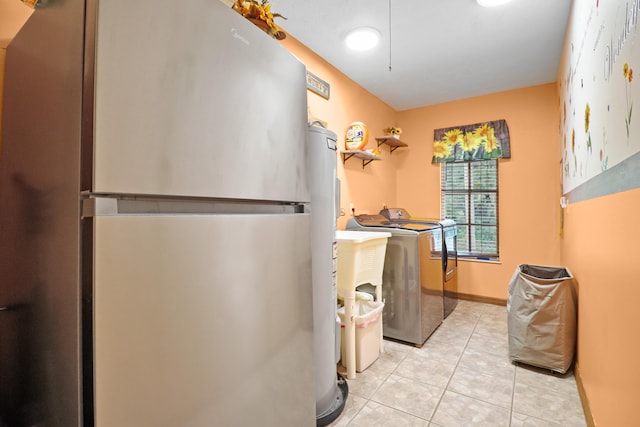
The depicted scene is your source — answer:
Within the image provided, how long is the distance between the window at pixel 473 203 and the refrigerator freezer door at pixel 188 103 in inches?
141

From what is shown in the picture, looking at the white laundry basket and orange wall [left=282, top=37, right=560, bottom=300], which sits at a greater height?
orange wall [left=282, top=37, right=560, bottom=300]

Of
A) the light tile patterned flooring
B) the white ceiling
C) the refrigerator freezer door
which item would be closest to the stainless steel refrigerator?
the refrigerator freezer door

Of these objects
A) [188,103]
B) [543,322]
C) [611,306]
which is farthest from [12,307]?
[543,322]

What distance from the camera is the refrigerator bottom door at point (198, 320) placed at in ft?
2.07

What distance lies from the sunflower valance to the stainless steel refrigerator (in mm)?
3517

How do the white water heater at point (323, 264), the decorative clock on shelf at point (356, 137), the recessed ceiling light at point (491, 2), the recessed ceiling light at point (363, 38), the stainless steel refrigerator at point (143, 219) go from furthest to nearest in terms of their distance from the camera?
the decorative clock on shelf at point (356, 137), the recessed ceiling light at point (363, 38), the recessed ceiling light at point (491, 2), the white water heater at point (323, 264), the stainless steel refrigerator at point (143, 219)

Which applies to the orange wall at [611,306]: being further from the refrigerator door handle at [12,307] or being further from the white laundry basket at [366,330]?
the refrigerator door handle at [12,307]

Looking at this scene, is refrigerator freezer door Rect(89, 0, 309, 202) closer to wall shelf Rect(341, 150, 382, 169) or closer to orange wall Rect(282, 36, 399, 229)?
orange wall Rect(282, 36, 399, 229)

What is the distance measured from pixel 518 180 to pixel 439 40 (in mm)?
2048

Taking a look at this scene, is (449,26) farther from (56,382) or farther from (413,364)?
(56,382)

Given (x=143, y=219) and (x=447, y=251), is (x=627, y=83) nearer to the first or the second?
(x=143, y=219)

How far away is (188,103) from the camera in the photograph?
2.46 feet

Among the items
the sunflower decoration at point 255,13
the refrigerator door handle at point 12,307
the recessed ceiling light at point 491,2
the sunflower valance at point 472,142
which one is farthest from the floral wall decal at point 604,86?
the refrigerator door handle at point 12,307

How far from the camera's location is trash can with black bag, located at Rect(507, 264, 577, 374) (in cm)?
209
